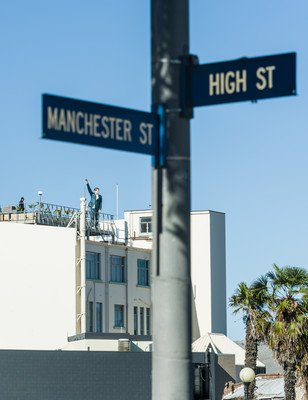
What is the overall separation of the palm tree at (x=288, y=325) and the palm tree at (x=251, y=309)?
2.59ft

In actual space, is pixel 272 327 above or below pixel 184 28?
below

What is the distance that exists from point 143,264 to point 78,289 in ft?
23.8

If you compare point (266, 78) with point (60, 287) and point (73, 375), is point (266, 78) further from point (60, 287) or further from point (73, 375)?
point (60, 287)

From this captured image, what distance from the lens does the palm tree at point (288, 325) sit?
48.4 m

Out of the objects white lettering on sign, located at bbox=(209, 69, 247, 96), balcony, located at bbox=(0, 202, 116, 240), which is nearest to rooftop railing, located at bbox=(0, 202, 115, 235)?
balcony, located at bbox=(0, 202, 116, 240)

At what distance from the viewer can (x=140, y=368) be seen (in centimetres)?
4847

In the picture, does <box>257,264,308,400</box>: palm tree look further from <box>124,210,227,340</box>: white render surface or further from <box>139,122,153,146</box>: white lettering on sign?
<box>139,122,153,146</box>: white lettering on sign

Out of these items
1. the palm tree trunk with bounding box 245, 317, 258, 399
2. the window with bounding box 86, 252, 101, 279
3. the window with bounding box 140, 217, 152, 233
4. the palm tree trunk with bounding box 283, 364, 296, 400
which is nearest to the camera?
the palm tree trunk with bounding box 283, 364, 296, 400

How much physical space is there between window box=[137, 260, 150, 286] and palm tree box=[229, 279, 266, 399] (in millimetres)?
11751

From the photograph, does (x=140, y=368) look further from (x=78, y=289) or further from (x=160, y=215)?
(x=160, y=215)

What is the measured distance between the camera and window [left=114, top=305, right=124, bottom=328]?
6075 cm

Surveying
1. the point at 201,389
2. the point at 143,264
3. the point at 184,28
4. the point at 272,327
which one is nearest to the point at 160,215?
the point at 184,28

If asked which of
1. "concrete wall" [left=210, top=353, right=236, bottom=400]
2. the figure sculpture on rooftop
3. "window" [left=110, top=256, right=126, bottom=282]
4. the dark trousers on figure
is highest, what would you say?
the figure sculpture on rooftop

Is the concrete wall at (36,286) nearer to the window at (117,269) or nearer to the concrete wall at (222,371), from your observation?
the window at (117,269)
